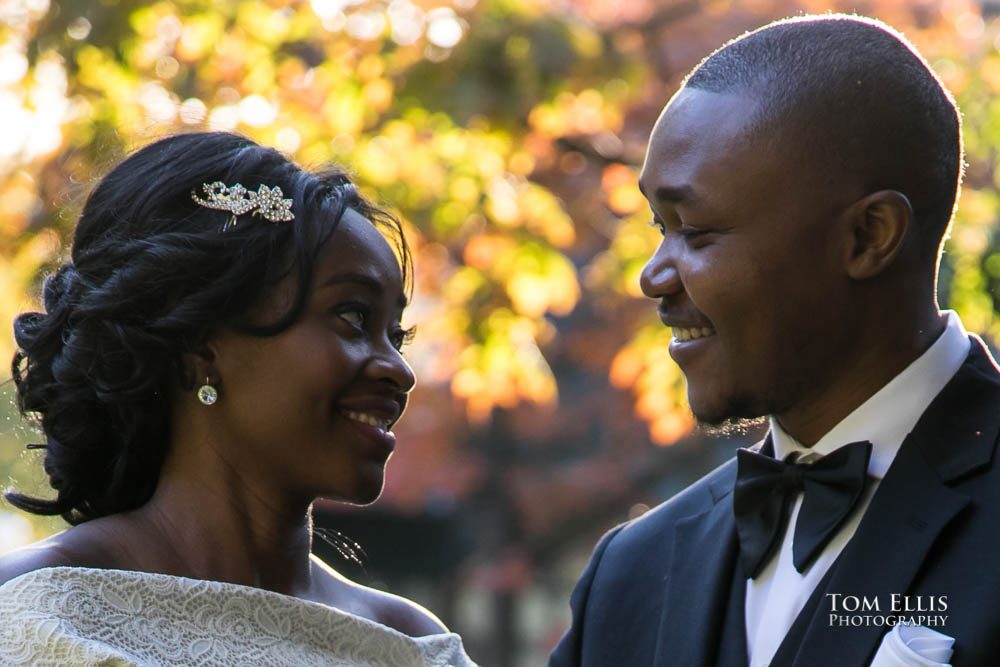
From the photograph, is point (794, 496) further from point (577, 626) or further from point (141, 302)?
point (141, 302)

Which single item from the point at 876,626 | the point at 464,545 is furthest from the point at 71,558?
the point at 464,545

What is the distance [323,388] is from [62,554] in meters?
0.71

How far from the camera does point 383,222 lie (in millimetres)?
4086

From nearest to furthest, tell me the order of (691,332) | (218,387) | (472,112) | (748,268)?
(748,268) → (691,332) → (218,387) → (472,112)

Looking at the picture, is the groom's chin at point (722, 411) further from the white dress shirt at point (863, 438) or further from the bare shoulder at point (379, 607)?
the bare shoulder at point (379, 607)

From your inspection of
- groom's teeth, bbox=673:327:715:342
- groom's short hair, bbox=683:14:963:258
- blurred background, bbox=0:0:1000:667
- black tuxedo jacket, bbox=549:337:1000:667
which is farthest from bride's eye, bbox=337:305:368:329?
blurred background, bbox=0:0:1000:667

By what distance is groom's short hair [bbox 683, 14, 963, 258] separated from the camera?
3.39 meters

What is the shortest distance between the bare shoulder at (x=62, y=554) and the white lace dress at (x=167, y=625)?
0.05 metres

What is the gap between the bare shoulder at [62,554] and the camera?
3.49 m

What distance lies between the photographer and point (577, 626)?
12.8 feet

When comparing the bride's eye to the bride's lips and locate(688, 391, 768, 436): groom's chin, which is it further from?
locate(688, 391, 768, 436): groom's chin

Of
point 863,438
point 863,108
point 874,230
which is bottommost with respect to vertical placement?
point 863,438

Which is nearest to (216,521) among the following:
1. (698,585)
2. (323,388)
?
(323,388)

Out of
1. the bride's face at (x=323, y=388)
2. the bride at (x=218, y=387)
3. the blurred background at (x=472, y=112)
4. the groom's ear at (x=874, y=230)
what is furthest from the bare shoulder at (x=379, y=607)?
the blurred background at (x=472, y=112)
